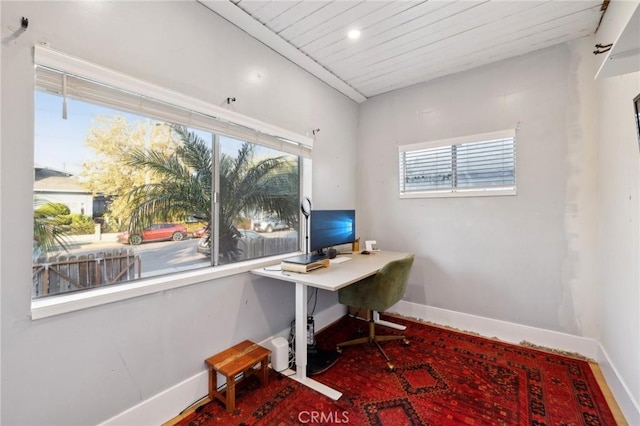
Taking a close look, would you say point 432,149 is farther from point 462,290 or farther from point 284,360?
point 284,360

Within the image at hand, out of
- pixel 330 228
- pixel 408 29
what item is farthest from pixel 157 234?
pixel 408 29

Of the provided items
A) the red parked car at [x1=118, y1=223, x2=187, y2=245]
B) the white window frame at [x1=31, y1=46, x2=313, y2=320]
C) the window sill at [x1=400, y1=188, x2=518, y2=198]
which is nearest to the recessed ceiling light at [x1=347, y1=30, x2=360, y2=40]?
the white window frame at [x1=31, y1=46, x2=313, y2=320]

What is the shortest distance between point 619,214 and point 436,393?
5.53 ft

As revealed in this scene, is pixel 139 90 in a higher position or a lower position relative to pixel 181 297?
higher

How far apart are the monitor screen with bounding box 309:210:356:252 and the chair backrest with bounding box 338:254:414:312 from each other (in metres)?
0.48

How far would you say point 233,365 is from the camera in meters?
1.73

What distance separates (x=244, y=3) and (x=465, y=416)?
9.97 feet

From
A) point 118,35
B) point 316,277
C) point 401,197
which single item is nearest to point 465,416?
point 316,277

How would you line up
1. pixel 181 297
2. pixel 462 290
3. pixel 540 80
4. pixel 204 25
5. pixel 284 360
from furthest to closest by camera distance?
pixel 462 290, pixel 540 80, pixel 284 360, pixel 204 25, pixel 181 297

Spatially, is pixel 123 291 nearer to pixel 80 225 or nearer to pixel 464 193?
pixel 80 225

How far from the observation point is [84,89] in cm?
133

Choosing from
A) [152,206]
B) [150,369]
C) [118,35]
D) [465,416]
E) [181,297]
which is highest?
[118,35]

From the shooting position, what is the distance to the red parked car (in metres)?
1.60

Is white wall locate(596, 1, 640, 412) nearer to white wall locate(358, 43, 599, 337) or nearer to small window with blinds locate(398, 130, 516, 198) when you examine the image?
white wall locate(358, 43, 599, 337)
